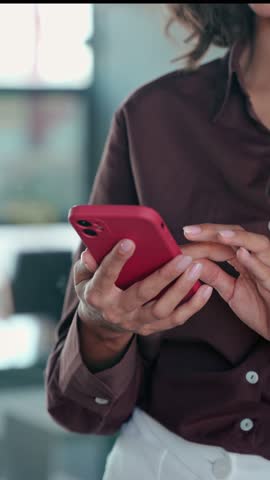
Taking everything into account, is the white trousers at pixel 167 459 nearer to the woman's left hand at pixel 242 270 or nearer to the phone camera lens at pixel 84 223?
the woman's left hand at pixel 242 270

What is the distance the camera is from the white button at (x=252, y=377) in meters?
0.84

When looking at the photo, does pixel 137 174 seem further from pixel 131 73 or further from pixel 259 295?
pixel 131 73

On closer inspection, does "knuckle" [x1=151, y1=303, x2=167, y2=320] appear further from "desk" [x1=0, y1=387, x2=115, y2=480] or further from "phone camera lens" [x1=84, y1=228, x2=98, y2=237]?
"desk" [x1=0, y1=387, x2=115, y2=480]

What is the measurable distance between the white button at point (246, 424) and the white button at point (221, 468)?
37 mm

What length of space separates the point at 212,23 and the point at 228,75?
12 centimetres

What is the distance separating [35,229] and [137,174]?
56.4 inches

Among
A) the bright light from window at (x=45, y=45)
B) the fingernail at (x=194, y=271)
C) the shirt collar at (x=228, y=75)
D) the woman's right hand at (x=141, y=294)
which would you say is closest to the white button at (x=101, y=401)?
the woman's right hand at (x=141, y=294)

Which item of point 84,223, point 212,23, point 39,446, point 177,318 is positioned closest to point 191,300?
point 177,318

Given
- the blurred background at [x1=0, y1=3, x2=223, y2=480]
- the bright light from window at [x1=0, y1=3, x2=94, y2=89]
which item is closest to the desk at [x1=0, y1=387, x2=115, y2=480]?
the blurred background at [x1=0, y1=3, x2=223, y2=480]

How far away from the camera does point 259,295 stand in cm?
81

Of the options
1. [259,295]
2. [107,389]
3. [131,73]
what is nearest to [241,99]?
[259,295]

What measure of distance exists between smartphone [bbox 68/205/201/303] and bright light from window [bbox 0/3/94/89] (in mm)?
1626

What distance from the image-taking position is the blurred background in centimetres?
224

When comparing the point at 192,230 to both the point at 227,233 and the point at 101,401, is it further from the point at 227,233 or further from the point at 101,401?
the point at 101,401
